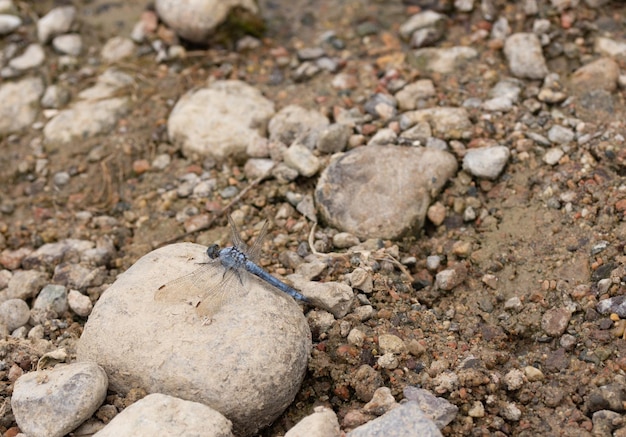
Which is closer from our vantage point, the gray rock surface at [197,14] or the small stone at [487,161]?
the small stone at [487,161]

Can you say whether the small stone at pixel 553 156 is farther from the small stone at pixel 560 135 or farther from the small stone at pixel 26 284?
the small stone at pixel 26 284

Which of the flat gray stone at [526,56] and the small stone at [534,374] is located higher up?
the flat gray stone at [526,56]

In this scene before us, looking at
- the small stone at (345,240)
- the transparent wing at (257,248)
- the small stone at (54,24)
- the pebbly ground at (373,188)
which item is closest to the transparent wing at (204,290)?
the transparent wing at (257,248)

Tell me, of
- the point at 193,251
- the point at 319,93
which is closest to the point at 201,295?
the point at 193,251

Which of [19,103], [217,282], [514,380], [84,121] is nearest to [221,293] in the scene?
[217,282]

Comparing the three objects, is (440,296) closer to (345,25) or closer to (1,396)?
(1,396)

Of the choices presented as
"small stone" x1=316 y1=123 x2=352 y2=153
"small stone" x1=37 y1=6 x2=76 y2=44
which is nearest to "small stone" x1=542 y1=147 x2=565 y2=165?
"small stone" x1=316 y1=123 x2=352 y2=153

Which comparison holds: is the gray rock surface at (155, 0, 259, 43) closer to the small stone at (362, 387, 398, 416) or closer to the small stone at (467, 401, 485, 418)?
the small stone at (362, 387, 398, 416)

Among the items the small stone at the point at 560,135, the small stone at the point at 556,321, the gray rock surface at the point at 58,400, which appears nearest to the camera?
the gray rock surface at the point at 58,400
